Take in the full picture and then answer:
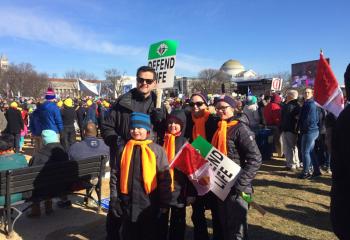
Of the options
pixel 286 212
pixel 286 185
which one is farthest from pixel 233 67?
pixel 286 212

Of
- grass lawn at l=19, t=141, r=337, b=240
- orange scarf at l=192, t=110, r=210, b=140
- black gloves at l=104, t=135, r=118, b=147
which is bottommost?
grass lawn at l=19, t=141, r=337, b=240

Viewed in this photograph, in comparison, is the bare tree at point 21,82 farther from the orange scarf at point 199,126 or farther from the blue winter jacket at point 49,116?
the orange scarf at point 199,126

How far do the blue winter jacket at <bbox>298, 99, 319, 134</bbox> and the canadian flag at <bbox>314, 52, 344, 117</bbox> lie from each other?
272 centimetres

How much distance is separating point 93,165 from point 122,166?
2.37 m

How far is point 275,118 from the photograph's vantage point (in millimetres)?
10508

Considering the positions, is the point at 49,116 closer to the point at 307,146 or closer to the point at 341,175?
the point at 307,146

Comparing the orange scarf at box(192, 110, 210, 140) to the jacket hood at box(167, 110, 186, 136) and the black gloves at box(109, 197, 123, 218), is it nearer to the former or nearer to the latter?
the jacket hood at box(167, 110, 186, 136)

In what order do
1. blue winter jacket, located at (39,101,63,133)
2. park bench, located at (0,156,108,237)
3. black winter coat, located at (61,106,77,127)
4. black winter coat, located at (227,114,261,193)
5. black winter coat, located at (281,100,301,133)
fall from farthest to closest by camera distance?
black winter coat, located at (61,106,77,127)
blue winter jacket, located at (39,101,63,133)
black winter coat, located at (281,100,301,133)
park bench, located at (0,156,108,237)
black winter coat, located at (227,114,261,193)

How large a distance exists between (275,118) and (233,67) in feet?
394

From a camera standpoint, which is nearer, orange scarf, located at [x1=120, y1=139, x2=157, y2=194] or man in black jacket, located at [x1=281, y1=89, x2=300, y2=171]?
orange scarf, located at [x1=120, y1=139, x2=157, y2=194]

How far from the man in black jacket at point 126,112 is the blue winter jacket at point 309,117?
473 centimetres

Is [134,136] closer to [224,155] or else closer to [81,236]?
[224,155]

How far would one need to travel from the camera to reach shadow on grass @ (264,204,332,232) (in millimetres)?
5203

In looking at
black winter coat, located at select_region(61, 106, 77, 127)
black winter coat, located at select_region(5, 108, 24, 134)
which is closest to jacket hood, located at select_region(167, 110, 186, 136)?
black winter coat, located at select_region(61, 106, 77, 127)
